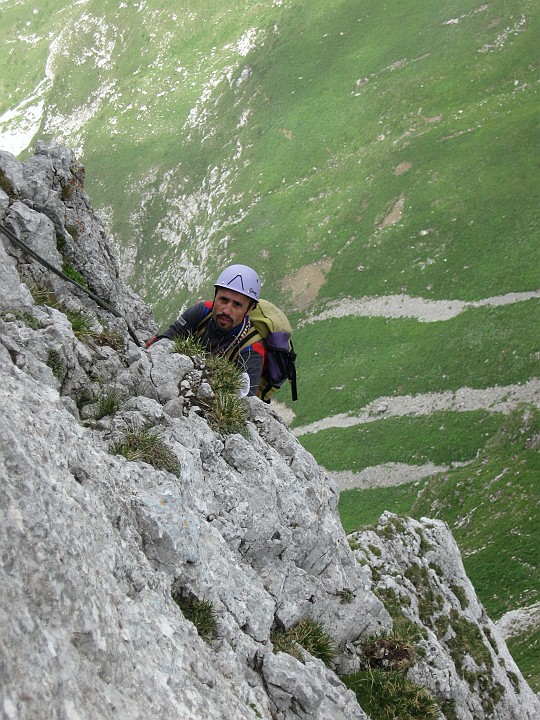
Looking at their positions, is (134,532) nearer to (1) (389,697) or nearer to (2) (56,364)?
(2) (56,364)

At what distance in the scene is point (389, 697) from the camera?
38.5ft

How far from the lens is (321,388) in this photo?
72188 mm

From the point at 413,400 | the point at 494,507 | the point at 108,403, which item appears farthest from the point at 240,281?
the point at 413,400

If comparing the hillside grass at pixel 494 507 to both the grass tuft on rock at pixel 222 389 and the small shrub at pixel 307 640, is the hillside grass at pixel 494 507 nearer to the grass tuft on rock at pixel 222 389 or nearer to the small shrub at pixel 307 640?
the small shrub at pixel 307 640

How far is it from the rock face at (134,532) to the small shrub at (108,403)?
0.12ft

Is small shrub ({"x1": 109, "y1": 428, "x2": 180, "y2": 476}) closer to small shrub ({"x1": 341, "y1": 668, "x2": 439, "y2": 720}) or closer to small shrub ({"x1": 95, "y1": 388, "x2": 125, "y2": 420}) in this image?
small shrub ({"x1": 95, "y1": 388, "x2": 125, "y2": 420})

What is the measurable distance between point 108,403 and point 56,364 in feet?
3.47

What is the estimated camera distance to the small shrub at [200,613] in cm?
957

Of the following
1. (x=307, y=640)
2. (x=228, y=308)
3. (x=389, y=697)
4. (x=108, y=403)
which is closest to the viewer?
(x=108, y=403)

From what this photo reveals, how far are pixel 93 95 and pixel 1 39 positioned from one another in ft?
192

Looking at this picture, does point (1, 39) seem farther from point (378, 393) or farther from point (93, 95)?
point (378, 393)

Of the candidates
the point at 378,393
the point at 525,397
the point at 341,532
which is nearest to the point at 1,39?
the point at 378,393

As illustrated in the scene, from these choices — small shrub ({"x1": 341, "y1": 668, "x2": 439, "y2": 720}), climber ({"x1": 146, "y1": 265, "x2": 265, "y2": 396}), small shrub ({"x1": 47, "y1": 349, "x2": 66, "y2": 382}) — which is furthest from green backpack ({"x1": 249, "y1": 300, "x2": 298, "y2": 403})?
small shrub ({"x1": 341, "y1": 668, "x2": 439, "y2": 720})

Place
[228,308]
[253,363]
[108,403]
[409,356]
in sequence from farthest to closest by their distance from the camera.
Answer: [409,356], [253,363], [228,308], [108,403]
